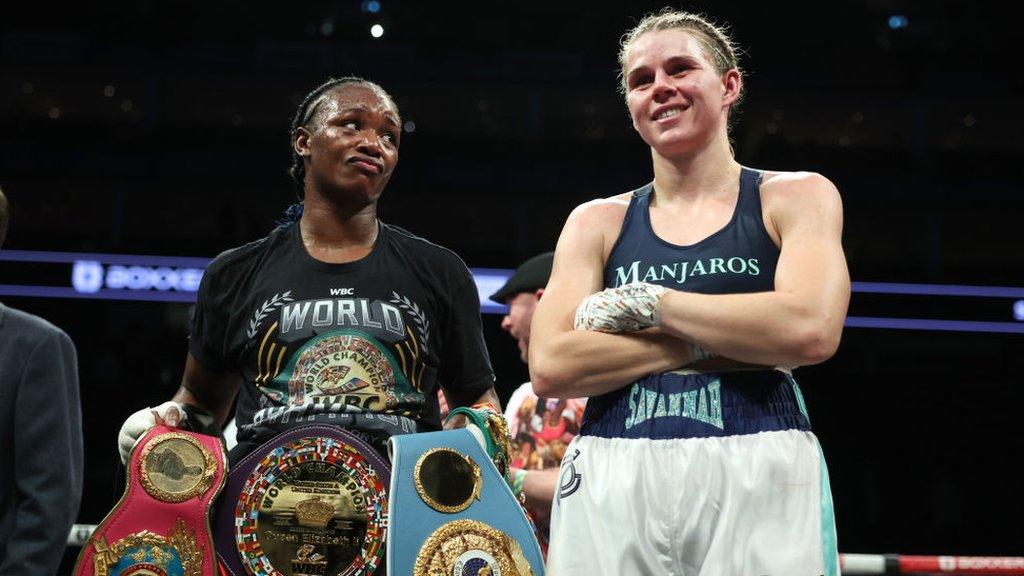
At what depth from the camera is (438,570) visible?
1.74 m

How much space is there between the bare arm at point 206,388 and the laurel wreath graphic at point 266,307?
18 centimetres

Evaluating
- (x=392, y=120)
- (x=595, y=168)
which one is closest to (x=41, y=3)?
(x=595, y=168)

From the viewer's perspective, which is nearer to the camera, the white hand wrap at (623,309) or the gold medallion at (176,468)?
the white hand wrap at (623,309)

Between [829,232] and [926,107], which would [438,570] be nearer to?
[829,232]

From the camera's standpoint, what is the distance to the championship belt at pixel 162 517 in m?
1.77

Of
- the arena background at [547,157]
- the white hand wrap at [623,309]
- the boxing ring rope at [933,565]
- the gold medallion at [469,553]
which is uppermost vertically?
the arena background at [547,157]

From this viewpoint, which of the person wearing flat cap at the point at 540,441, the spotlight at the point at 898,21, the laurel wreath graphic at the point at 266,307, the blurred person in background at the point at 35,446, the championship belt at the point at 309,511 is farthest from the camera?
the spotlight at the point at 898,21

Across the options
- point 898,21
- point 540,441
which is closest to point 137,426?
point 540,441

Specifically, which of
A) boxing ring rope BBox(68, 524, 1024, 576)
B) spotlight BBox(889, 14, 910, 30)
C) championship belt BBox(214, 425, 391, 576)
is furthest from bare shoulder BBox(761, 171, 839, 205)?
spotlight BBox(889, 14, 910, 30)

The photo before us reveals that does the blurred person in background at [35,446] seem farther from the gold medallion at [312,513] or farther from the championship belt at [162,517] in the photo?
the gold medallion at [312,513]

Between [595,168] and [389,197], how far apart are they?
5.17 feet

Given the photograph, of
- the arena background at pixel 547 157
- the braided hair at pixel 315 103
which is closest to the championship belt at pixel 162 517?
the braided hair at pixel 315 103

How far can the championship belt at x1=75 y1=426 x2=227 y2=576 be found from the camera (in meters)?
1.77

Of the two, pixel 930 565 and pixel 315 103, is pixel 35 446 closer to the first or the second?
pixel 315 103
